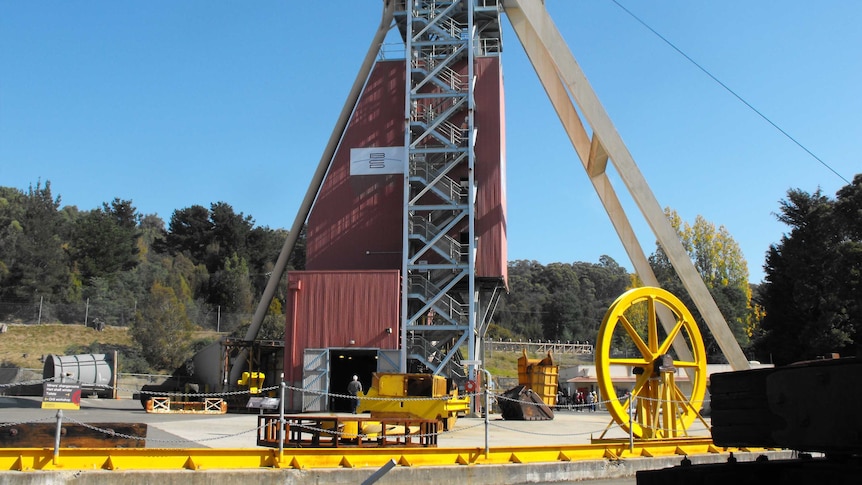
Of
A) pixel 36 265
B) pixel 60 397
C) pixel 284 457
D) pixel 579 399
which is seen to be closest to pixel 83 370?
pixel 60 397

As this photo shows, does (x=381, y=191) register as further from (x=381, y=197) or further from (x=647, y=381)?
(x=647, y=381)

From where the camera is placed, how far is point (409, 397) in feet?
67.1

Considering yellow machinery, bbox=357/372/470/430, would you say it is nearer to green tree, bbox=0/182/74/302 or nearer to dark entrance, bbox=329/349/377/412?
dark entrance, bbox=329/349/377/412

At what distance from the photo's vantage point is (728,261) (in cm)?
8238

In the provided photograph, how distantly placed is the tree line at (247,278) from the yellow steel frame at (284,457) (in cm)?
3965

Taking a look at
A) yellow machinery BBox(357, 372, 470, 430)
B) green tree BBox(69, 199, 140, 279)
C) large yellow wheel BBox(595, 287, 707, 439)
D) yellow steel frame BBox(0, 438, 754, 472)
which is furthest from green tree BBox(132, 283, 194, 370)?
yellow steel frame BBox(0, 438, 754, 472)

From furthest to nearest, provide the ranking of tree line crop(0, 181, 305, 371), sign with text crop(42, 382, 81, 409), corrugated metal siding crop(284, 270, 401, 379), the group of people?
1. tree line crop(0, 181, 305, 371)
2. the group of people
3. corrugated metal siding crop(284, 270, 401, 379)
4. sign with text crop(42, 382, 81, 409)

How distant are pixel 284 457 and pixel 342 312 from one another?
71.1 feet

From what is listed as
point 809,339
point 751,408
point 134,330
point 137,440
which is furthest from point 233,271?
point 751,408

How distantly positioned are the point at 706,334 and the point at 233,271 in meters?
53.3

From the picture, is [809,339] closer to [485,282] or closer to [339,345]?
[485,282]

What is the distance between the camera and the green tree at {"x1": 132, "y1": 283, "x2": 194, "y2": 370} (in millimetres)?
58781

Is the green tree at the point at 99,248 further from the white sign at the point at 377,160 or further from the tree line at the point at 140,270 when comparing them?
the white sign at the point at 377,160

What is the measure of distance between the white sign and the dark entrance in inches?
375
